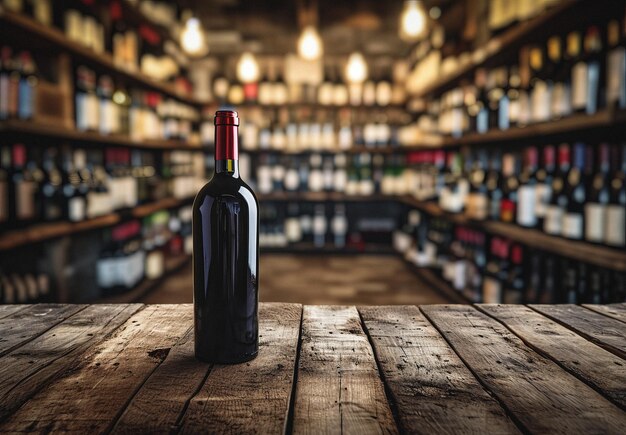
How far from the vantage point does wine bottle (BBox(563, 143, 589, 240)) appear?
7.61 ft

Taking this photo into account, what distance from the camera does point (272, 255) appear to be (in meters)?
6.43

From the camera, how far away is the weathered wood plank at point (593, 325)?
89 centimetres

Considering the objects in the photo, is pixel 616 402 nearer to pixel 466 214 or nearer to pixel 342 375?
pixel 342 375

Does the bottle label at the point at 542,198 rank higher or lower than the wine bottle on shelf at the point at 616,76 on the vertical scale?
lower

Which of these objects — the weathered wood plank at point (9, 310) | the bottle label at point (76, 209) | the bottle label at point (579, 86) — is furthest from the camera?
the bottle label at point (76, 209)

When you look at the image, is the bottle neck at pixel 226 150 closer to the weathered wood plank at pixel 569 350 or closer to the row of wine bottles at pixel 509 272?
the weathered wood plank at pixel 569 350

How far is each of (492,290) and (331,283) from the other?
1953 millimetres

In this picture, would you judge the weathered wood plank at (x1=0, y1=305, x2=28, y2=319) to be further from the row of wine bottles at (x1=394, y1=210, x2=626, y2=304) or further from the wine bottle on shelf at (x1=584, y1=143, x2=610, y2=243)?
the row of wine bottles at (x1=394, y1=210, x2=626, y2=304)

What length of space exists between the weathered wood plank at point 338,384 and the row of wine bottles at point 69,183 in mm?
1962

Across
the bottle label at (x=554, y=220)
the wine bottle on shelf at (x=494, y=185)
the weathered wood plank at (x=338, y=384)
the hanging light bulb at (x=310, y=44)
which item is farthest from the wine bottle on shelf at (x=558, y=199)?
the hanging light bulb at (x=310, y=44)

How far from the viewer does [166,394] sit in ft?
2.23

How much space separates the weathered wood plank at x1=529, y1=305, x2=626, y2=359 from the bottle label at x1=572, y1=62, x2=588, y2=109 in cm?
142

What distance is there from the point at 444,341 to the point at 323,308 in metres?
0.29

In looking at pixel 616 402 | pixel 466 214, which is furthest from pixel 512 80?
pixel 616 402
